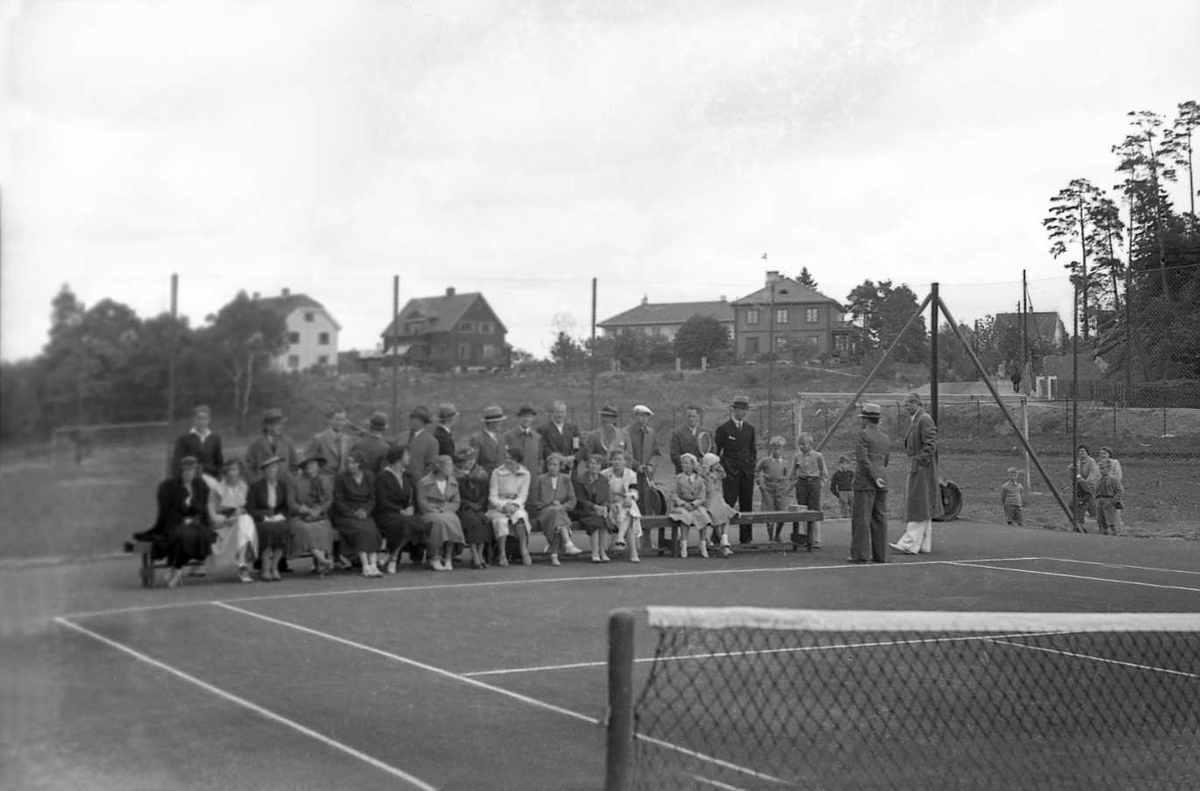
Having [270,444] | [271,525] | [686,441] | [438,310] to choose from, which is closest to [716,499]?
[686,441]

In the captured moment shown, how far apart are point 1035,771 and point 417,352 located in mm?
3180

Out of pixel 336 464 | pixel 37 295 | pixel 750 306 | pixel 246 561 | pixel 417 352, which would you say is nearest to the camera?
pixel 37 295

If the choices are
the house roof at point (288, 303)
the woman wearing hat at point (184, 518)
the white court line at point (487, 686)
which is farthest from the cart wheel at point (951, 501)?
the house roof at point (288, 303)

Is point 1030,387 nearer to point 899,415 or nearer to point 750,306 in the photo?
point 899,415

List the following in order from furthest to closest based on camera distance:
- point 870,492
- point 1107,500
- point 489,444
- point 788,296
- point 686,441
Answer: point 1107,500
point 686,441
point 788,296
point 870,492
point 489,444

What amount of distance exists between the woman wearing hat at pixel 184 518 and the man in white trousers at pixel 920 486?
8046mm

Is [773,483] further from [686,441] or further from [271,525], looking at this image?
[271,525]

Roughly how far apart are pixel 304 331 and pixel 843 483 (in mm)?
14032

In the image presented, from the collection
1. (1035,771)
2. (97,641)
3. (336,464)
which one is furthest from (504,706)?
(336,464)

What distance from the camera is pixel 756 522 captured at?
13703 mm

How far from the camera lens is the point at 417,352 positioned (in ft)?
15.7

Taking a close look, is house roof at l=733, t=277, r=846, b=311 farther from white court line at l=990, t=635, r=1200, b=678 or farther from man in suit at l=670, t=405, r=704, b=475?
white court line at l=990, t=635, r=1200, b=678

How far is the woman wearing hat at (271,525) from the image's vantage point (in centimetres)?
998

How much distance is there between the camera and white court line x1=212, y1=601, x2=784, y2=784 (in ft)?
16.8
